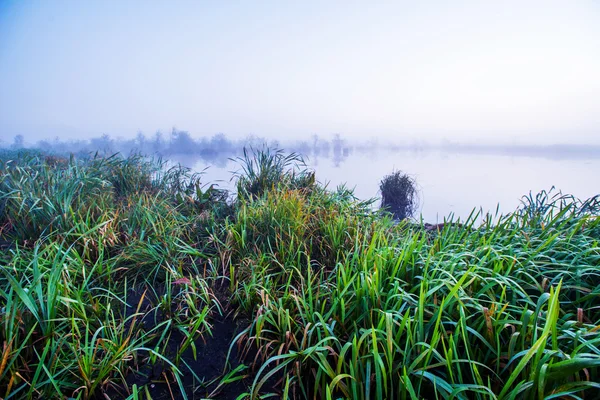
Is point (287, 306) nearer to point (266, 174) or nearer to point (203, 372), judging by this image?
point (203, 372)

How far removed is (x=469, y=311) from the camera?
41.1 inches

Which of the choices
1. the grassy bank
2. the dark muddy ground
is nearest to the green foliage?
the grassy bank

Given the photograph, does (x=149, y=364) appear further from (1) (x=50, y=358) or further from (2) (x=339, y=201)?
(2) (x=339, y=201)

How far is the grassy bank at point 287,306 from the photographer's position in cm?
83

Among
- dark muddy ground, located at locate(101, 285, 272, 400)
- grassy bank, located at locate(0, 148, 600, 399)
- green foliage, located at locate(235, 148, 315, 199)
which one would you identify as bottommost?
dark muddy ground, located at locate(101, 285, 272, 400)

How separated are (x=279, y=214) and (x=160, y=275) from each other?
2.56ft

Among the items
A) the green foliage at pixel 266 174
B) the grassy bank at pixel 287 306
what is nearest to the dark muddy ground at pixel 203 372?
the grassy bank at pixel 287 306

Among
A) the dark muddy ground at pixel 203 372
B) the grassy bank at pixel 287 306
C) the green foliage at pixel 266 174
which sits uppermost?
the green foliage at pixel 266 174

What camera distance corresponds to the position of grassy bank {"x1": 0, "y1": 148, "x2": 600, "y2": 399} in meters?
0.83

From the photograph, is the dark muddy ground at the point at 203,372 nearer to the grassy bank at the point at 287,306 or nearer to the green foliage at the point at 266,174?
the grassy bank at the point at 287,306

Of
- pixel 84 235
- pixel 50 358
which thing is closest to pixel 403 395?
pixel 50 358

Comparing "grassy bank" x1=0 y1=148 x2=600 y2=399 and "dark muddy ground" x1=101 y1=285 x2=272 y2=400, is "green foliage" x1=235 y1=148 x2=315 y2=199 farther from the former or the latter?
"dark muddy ground" x1=101 y1=285 x2=272 y2=400

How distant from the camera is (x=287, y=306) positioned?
48.4 inches

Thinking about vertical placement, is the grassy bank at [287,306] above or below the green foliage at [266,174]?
below
